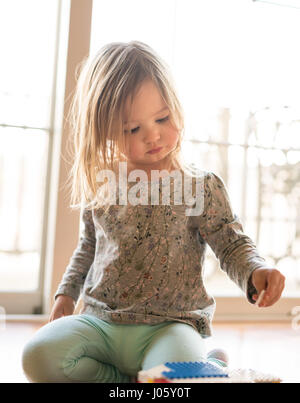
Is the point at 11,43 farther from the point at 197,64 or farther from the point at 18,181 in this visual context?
the point at 197,64

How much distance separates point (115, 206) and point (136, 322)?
0.74 feet

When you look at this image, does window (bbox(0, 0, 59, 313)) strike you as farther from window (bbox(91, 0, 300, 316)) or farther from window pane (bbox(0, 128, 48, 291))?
window (bbox(91, 0, 300, 316))

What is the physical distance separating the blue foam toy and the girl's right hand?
1.10ft

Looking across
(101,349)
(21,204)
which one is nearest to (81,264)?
(101,349)

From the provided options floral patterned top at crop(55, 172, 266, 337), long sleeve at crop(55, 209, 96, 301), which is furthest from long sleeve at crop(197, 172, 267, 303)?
long sleeve at crop(55, 209, 96, 301)

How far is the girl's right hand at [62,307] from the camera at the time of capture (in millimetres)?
971

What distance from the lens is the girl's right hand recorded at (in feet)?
3.19

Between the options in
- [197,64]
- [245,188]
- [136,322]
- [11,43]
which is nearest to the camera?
[136,322]

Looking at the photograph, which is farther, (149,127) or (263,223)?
(263,223)

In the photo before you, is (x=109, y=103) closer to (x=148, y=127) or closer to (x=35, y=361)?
(x=148, y=127)

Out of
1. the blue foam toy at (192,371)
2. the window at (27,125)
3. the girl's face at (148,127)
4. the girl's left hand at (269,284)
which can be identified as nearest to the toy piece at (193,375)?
the blue foam toy at (192,371)

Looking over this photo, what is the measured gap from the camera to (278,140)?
1803 millimetres

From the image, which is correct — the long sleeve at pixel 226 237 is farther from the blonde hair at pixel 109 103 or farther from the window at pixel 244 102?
the window at pixel 244 102
